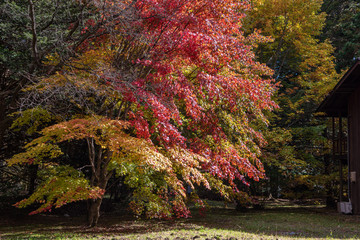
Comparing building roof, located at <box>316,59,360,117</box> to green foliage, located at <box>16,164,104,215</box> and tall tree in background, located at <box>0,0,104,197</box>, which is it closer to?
tall tree in background, located at <box>0,0,104,197</box>

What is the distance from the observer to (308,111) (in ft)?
58.7

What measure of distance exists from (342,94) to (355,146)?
99.4 inches

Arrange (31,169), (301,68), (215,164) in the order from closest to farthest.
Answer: (215,164) → (31,169) → (301,68)

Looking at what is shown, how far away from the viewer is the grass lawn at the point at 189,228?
28.1 feet

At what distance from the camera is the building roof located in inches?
510

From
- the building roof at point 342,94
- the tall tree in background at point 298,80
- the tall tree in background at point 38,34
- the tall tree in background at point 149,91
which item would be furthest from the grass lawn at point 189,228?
the building roof at point 342,94

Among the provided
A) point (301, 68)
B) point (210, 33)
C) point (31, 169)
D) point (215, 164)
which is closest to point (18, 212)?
point (31, 169)

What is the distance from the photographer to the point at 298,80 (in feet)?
63.0

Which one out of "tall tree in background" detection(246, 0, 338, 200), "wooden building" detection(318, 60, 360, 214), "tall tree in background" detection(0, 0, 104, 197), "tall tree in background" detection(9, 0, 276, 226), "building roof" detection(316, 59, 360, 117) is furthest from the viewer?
"tall tree in background" detection(246, 0, 338, 200)

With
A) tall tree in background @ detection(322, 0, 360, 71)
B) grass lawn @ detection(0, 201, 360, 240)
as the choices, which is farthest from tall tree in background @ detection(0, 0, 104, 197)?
tall tree in background @ detection(322, 0, 360, 71)

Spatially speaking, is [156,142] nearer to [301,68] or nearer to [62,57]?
[62,57]

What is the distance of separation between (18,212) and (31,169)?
2.41m

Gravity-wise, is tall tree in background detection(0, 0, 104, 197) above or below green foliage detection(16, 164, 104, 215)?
above

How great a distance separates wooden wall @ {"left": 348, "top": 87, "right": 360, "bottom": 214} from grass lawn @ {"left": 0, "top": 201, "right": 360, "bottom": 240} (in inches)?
36.2
